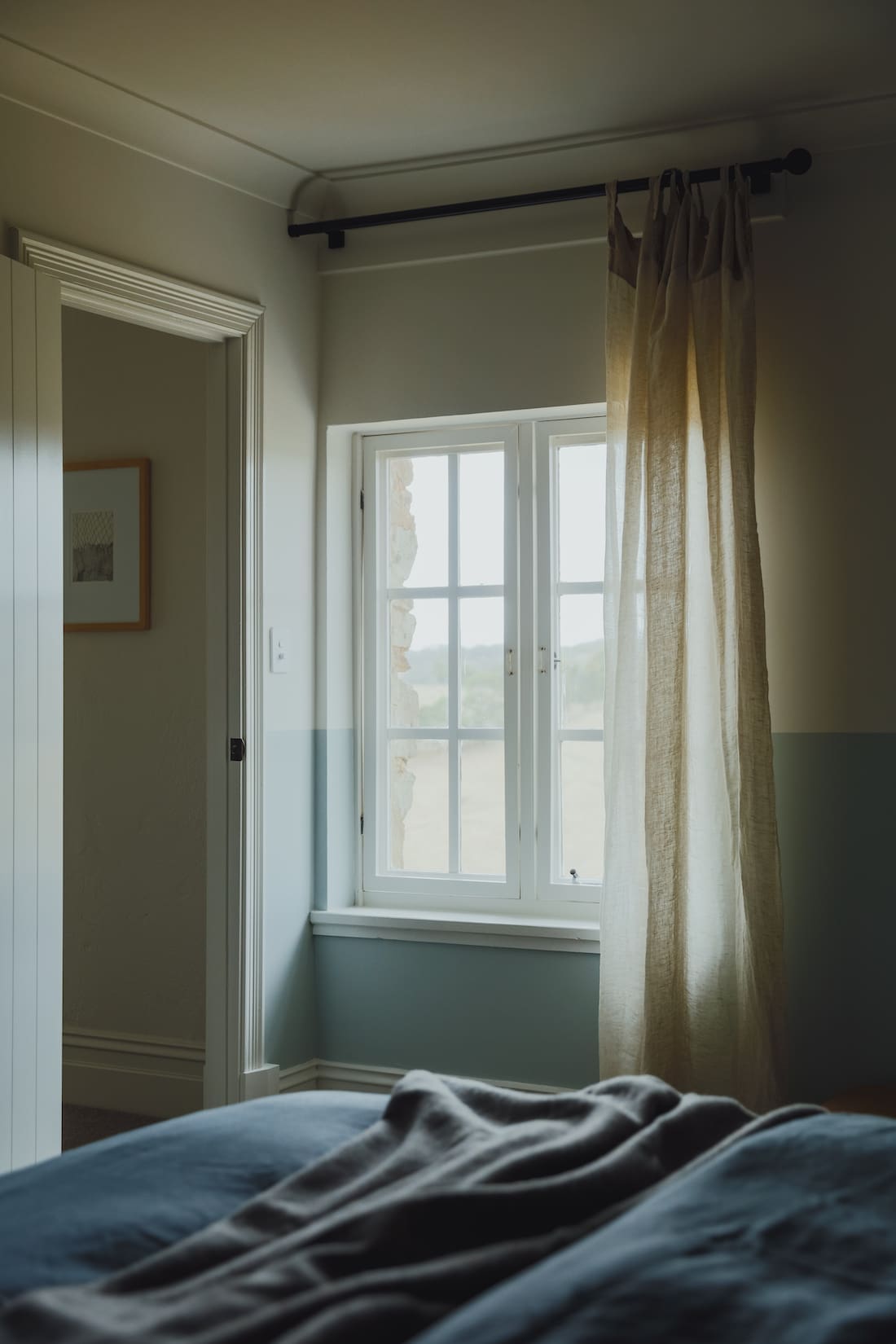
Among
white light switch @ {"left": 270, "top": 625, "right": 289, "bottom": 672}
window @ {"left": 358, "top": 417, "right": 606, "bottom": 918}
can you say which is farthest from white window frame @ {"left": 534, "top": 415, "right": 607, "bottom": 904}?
white light switch @ {"left": 270, "top": 625, "right": 289, "bottom": 672}

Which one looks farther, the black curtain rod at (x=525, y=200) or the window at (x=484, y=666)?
the window at (x=484, y=666)

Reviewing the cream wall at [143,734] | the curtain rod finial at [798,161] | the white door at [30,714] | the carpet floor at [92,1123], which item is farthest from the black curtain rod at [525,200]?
the carpet floor at [92,1123]

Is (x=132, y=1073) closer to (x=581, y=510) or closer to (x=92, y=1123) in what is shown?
(x=92, y=1123)

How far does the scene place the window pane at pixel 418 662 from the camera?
3.98 metres

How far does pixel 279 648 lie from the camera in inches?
149

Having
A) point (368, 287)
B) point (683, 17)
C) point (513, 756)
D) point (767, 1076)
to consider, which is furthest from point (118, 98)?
point (767, 1076)

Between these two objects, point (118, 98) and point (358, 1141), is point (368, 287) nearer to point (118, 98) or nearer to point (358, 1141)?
point (118, 98)

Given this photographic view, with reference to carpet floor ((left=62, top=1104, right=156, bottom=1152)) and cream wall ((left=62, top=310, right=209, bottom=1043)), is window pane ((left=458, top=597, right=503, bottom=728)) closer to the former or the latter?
cream wall ((left=62, top=310, right=209, bottom=1043))

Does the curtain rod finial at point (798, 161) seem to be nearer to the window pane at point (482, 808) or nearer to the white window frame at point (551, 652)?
the white window frame at point (551, 652)

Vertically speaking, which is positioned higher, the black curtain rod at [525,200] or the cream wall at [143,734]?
the black curtain rod at [525,200]

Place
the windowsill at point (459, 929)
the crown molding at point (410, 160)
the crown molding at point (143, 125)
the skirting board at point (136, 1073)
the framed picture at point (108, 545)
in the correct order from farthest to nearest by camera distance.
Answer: the framed picture at point (108, 545), the skirting board at point (136, 1073), the windowsill at point (459, 929), the crown molding at point (410, 160), the crown molding at point (143, 125)

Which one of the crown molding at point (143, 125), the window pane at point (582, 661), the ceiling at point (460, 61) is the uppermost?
the ceiling at point (460, 61)

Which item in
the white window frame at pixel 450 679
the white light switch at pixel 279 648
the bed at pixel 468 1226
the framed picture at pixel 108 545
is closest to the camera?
the bed at pixel 468 1226

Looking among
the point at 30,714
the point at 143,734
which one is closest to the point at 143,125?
the point at 30,714
